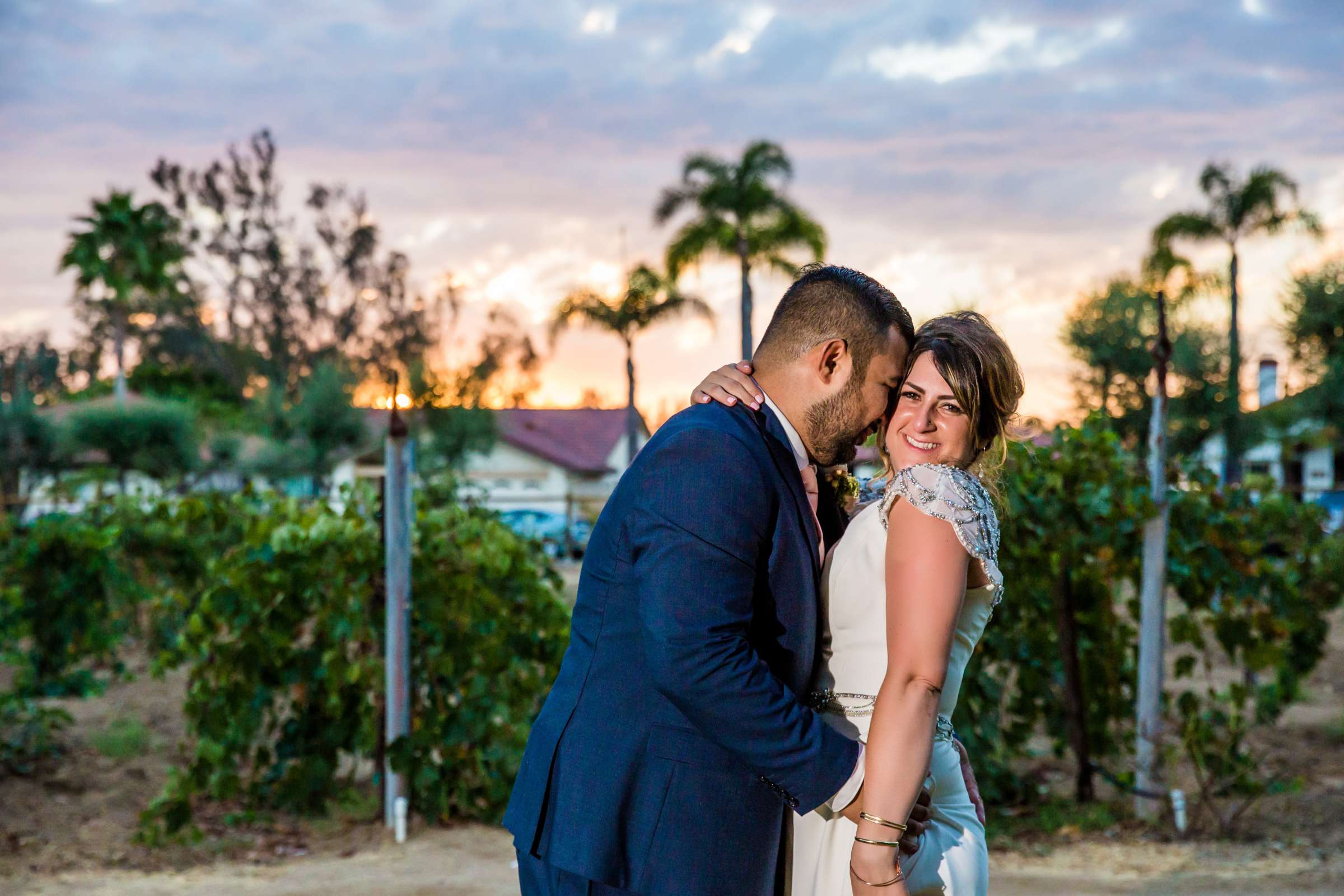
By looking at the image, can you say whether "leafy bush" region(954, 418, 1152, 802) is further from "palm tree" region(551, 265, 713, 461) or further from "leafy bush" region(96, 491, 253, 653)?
Answer: "palm tree" region(551, 265, 713, 461)

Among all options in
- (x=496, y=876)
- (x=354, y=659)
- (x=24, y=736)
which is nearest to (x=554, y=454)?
(x=24, y=736)

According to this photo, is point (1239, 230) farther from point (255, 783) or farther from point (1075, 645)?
point (255, 783)

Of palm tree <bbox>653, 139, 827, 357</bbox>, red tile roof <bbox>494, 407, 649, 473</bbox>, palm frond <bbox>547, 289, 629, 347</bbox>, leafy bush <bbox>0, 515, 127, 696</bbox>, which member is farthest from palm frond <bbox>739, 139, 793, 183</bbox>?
leafy bush <bbox>0, 515, 127, 696</bbox>

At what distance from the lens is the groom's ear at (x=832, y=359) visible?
2.55 metres

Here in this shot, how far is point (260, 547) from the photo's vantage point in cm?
596

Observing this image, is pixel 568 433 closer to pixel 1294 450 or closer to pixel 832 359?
pixel 1294 450

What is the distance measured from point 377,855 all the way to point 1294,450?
69.7ft

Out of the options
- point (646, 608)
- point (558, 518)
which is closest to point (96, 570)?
point (646, 608)

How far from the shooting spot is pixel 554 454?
5050 cm

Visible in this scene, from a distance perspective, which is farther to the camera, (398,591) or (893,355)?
(398,591)

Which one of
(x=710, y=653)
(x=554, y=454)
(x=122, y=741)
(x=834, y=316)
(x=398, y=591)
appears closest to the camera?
(x=710, y=653)

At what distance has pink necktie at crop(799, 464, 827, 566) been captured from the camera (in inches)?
100

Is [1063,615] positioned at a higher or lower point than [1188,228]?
lower

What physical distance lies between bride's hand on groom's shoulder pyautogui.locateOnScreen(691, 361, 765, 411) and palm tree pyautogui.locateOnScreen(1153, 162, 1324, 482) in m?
34.1
